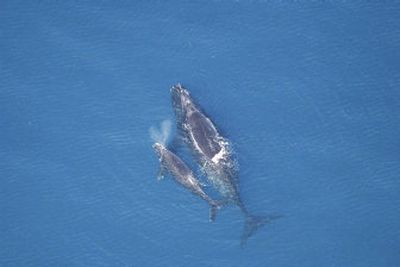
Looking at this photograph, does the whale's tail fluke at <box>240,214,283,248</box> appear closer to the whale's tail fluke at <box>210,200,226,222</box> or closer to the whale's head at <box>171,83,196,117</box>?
the whale's tail fluke at <box>210,200,226,222</box>

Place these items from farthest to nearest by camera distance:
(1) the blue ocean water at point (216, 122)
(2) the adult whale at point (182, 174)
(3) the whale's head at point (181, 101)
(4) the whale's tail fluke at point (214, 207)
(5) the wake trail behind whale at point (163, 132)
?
(5) the wake trail behind whale at point (163, 132) < (1) the blue ocean water at point (216, 122) < (3) the whale's head at point (181, 101) < (4) the whale's tail fluke at point (214, 207) < (2) the adult whale at point (182, 174)

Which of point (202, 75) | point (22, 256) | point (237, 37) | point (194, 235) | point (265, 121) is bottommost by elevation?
point (22, 256)

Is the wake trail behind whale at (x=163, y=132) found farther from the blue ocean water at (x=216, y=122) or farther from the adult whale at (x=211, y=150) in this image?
the adult whale at (x=211, y=150)

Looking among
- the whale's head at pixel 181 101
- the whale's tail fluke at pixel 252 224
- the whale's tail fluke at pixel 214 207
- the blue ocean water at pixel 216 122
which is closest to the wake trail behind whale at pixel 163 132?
the blue ocean water at pixel 216 122

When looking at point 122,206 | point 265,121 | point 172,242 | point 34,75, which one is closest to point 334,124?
point 265,121

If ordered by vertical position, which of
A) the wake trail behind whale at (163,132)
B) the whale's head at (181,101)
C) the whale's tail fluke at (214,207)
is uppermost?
the whale's head at (181,101)

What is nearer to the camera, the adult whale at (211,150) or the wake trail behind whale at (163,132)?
the adult whale at (211,150)

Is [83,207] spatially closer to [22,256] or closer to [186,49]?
[22,256]

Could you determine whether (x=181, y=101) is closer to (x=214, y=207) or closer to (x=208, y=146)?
(x=208, y=146)
